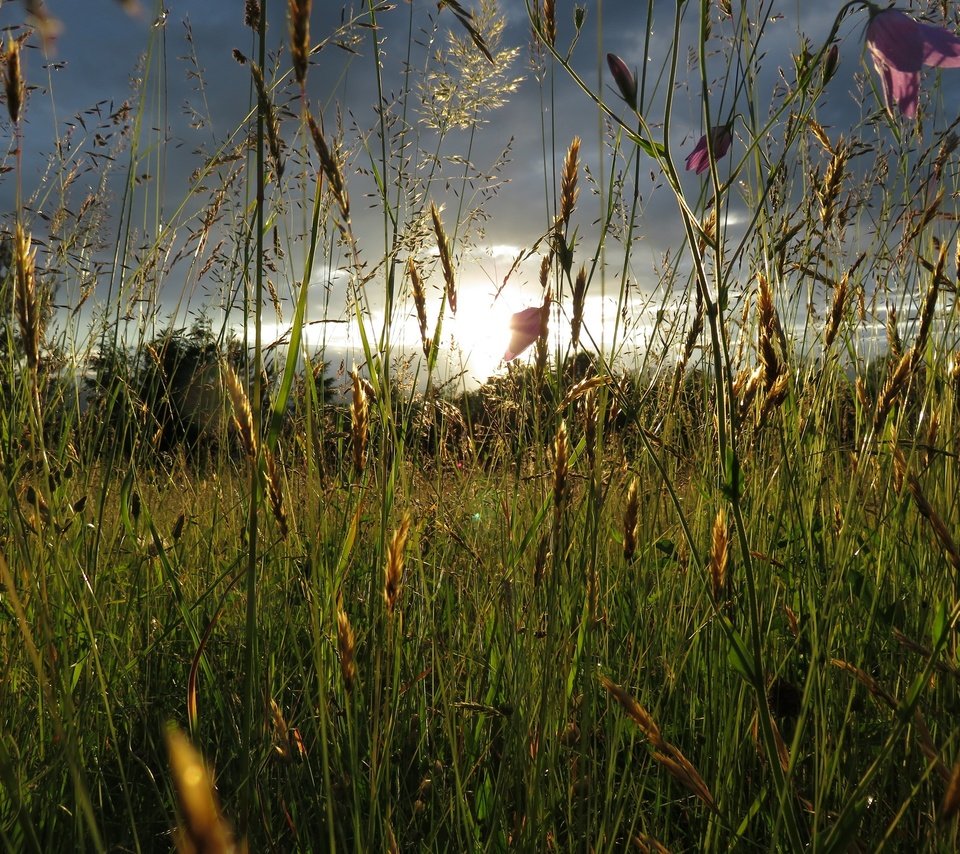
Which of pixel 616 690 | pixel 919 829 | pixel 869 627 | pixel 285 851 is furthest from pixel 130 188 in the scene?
pixel 919 829

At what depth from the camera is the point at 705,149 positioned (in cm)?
148

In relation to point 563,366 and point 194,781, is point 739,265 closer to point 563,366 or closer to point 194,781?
point 563,366

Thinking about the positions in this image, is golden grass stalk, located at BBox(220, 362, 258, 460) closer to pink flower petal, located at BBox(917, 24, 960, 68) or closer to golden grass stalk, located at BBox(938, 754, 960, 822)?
golden grass stalk, located at BBox(938, 754, 960, 822)

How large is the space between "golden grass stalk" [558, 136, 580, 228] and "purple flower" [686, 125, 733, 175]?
37 centimetres

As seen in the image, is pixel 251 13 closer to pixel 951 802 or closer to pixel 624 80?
pixel 624 80

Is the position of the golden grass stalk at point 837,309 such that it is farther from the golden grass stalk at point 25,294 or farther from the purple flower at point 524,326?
the golden grass stalk at point 25,294

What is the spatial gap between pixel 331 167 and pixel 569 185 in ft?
1.51

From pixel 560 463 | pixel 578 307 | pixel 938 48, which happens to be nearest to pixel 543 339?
pixel 578 307

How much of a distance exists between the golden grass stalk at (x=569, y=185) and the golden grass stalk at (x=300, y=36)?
546mm

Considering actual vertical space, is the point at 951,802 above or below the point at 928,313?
Answer: below

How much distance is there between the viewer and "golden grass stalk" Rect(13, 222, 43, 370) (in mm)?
779

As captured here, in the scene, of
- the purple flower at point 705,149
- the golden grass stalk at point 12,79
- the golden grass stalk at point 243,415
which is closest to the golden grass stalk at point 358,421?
the golden grass stalk at point 243,415

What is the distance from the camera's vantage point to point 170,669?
1504 mm

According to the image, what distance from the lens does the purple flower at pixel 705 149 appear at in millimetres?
1413
